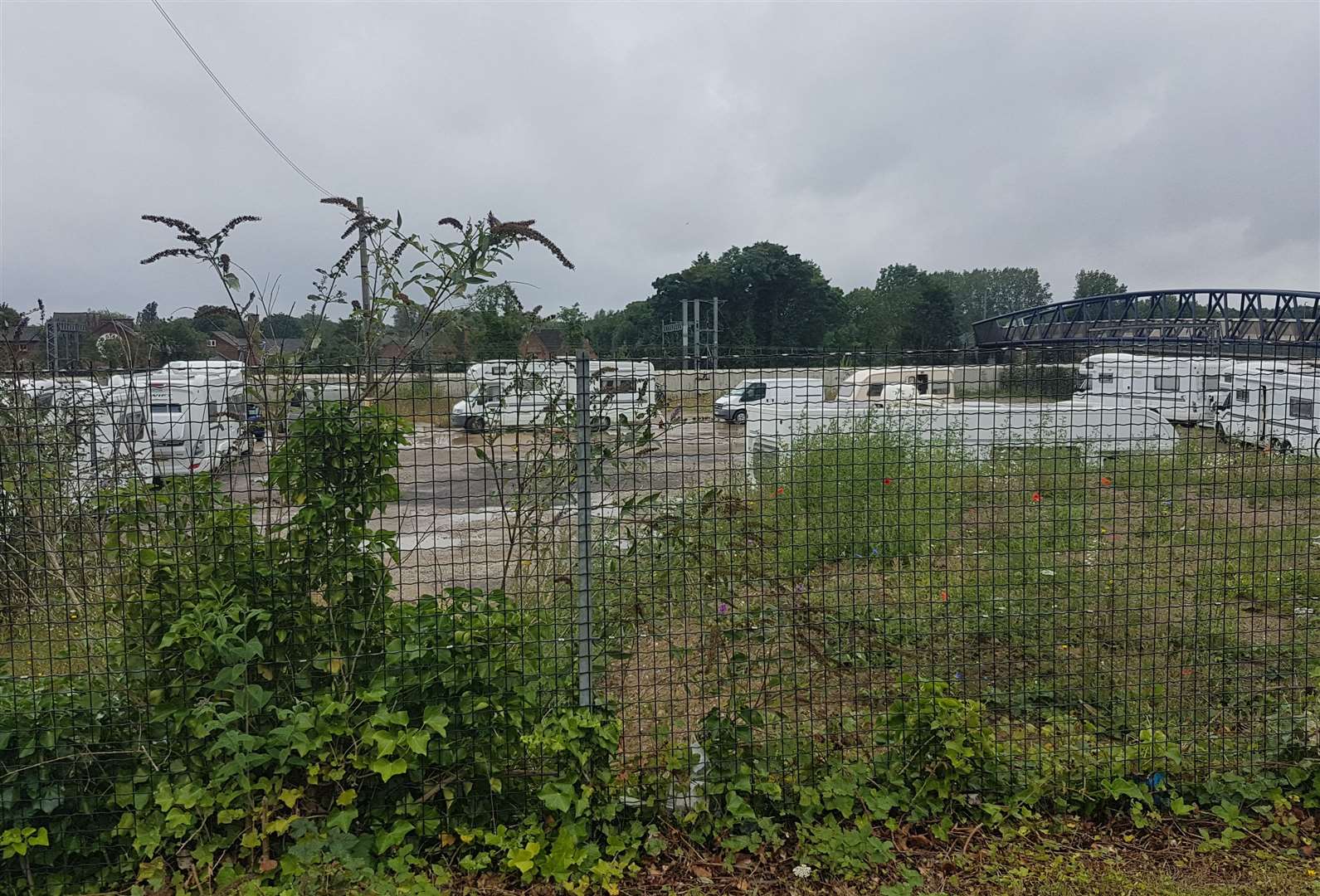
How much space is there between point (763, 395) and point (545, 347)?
943 mm

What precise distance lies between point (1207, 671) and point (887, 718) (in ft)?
7.54

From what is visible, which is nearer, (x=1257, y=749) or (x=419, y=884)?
(x=419, y=884)

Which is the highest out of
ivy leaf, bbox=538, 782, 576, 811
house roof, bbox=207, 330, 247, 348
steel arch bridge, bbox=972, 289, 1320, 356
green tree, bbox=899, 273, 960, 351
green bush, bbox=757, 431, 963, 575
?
green tree, bbox=899, 273, 960, 351

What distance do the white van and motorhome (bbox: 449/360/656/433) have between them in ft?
1.17

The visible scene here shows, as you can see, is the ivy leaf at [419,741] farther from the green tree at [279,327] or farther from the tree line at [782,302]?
the tree line at [782,302]

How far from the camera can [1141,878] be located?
9.62 ft

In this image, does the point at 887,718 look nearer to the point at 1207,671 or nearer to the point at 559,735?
the point at 559,735

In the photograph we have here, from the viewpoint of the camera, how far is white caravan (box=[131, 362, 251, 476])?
2.90m

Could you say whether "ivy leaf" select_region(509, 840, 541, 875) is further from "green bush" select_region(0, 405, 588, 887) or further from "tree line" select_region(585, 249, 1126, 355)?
"tree line" select_region(585, 249, 1126, 355)

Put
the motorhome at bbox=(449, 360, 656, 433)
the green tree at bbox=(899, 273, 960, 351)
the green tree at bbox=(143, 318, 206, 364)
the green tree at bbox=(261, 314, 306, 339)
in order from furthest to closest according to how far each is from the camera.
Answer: the green tree at bbox=(899, 273, 960, 351) → the green tree at bbox=(143, 318, 206, 364) → the motorhome at bbox=(449, 360, 656, 433) → the green tree at bbox=(261, 314, 306, 339)

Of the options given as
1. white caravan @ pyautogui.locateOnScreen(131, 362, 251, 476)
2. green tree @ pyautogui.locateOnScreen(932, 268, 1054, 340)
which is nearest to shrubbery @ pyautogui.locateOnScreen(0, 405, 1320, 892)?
white caravan @ pyautogui.locateOnScreen(131, 362, 251, 476)

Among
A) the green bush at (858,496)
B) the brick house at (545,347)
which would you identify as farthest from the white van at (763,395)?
the brick house at (545,347)

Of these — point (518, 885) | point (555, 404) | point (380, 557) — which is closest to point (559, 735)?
point (518, 885)

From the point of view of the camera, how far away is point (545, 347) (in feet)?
10.5
